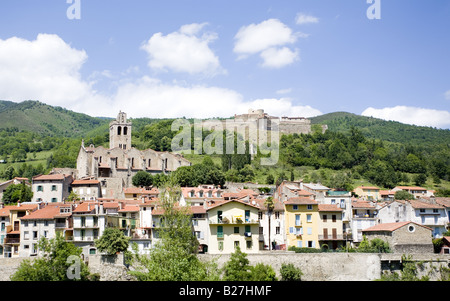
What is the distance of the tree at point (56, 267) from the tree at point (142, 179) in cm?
3699

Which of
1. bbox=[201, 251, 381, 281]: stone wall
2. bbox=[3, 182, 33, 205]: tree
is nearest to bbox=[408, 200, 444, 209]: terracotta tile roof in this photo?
bbox=[201, 251, 381, 281]: stone wall

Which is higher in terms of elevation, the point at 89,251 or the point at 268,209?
the point at 268,209

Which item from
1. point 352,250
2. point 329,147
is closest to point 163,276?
point 352,250

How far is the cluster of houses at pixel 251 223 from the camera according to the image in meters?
46.8

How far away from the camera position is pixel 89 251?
48.6 meters

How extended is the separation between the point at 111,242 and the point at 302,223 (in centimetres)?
2056

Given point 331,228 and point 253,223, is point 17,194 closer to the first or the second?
point 253,223

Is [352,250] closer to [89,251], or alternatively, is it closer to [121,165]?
[89,251]

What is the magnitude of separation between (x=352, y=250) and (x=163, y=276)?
20.8 meters

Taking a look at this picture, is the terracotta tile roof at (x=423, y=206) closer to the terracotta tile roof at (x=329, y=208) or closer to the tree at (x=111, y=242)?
the terracotta tile roof at (x=329, y=208)

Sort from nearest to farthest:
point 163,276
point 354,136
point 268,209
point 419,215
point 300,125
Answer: point 163,276 → point 268,209 → point 419,215 → point 354,136 → point 300,125

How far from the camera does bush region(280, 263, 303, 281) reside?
4166 centimetres
